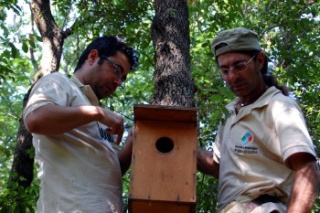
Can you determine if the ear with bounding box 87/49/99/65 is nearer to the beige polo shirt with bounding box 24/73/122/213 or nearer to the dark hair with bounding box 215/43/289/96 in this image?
the beige polo shirt with bounding box 24/73/122/213

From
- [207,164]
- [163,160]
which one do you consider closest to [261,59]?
[207,164]

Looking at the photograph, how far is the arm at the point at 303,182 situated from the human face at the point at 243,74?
0.57 m

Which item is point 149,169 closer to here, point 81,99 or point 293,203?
point 81,99

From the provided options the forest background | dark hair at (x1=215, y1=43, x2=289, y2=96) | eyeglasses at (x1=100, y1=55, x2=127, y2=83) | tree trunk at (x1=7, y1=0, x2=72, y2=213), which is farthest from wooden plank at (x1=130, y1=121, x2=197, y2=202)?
tree trunk at (x1=7, y1=0, x2=72, y2=213)

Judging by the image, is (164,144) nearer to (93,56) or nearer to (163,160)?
(163,160)

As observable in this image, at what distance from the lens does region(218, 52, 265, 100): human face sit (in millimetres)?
2656

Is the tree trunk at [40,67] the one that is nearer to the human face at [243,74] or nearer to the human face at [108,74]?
the human face at [108,74]

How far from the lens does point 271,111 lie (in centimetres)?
245

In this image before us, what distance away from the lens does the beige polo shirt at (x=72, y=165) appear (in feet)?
7.88

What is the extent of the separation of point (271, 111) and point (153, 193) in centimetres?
74

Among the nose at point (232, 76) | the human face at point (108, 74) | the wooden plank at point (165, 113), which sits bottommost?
the wooden plank at point (165, 113)

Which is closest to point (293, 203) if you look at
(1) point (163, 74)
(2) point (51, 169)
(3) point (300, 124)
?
(3) point (300, 124)

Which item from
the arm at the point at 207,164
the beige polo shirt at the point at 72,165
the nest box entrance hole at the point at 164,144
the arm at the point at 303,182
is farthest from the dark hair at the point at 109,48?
the arm at the point at 303,182

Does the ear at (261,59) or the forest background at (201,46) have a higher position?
the forest background at (201,46)
